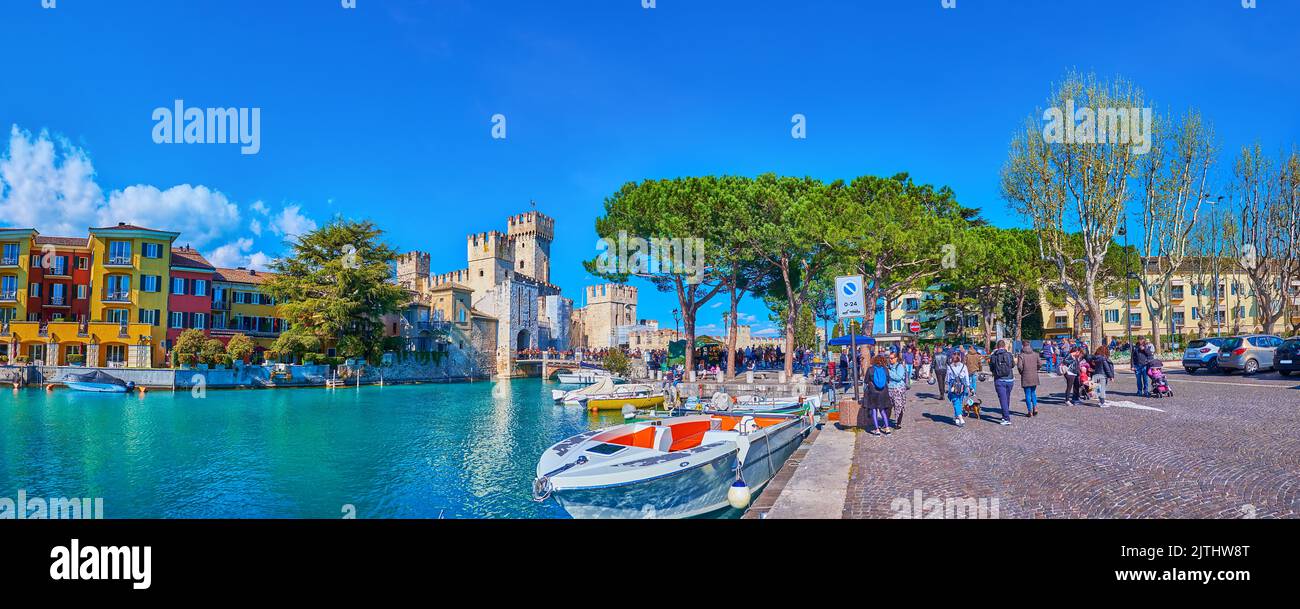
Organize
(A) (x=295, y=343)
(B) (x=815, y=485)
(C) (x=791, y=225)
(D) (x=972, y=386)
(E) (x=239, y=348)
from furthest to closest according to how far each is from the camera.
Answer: (A) (x=295, y=343) < (E) (x=239, y=348) < (C) (x=791, y=225) < (D) (x=972, y=386) < (B) (x=815, y=485)

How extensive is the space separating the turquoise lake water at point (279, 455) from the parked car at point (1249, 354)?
24.9 metres

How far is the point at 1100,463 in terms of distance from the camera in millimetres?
8258

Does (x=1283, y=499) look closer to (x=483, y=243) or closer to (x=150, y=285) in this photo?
(x=150, y=285)

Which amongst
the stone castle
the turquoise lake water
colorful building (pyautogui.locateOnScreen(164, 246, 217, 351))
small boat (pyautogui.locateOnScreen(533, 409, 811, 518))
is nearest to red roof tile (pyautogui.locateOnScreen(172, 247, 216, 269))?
colorful building (pyautogui.locateOnScreen(164, 246, 217, 351))

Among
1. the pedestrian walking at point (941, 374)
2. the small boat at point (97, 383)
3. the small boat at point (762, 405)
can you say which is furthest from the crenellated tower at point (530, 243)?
the pedestrian walking at point (941, 374)

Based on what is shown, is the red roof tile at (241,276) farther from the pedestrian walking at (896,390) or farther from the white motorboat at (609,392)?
the pedestrian walking at (896,390)

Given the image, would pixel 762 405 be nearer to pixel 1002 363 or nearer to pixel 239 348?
pixel 1002 363

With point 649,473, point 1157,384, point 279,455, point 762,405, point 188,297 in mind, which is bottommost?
point 279,455

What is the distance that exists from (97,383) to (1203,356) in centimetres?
6164

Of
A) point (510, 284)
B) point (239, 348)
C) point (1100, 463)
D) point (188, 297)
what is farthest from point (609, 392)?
point (510, 284)

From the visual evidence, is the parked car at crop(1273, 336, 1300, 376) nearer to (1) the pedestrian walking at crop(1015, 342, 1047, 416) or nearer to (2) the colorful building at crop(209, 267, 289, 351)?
(1) the pedestrian walking at crop(1015, 342, 1047, 416)

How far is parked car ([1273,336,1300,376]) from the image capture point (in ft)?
65.8

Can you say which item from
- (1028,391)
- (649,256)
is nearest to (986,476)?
(1028,391)
